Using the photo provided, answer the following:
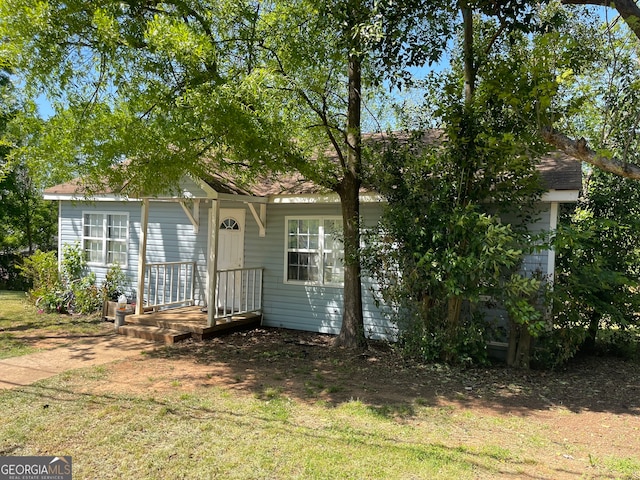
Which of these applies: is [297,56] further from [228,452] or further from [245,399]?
[228,452]

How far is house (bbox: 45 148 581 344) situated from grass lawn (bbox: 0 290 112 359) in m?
1.07

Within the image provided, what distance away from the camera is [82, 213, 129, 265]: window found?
37.9 ft

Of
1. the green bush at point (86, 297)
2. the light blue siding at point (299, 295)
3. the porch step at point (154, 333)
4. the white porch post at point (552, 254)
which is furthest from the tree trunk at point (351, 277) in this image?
the green bush at point (86, 297)

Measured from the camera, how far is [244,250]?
33.4 feet

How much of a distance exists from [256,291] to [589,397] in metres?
6.39

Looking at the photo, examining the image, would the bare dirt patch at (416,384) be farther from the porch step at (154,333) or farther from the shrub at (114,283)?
the shrub at (114,283)

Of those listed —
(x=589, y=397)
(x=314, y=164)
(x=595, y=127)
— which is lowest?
(x=589, y=397)

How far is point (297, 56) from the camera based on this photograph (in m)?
6.87

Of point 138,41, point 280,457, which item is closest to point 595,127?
point 138,41

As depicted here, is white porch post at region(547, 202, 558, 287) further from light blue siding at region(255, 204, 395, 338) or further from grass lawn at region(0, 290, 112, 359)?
grass lawn at region(0, 290, 112, 359)

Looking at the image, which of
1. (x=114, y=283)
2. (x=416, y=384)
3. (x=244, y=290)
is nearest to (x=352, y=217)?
(x=416, y=384)
